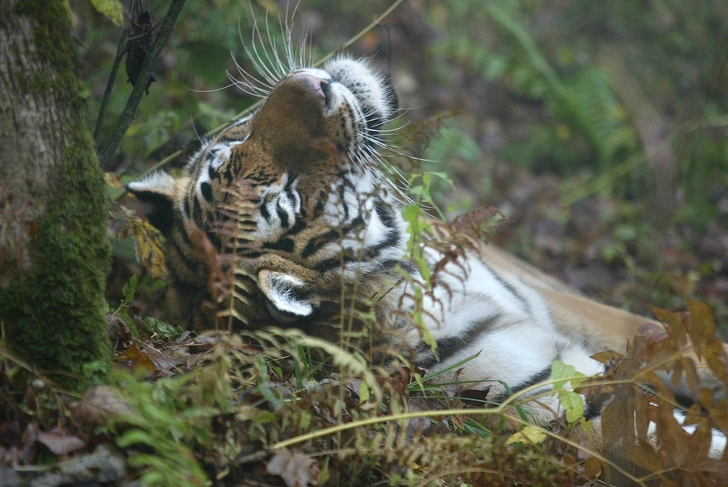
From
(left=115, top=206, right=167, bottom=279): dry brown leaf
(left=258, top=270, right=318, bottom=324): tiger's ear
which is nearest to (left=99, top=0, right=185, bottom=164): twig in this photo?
(left=115, top=206, right=167, bottom=279): dry brown leaf

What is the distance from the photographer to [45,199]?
1.78m

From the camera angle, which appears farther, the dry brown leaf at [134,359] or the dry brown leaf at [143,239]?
the dry brown leaf at [143,239]

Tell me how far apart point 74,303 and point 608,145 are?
560 centimetres

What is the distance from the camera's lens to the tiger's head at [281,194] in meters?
2.51

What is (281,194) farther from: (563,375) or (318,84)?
(563,375)

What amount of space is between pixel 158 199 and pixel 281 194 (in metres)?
0.57

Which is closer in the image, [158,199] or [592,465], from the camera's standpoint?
[592,465]

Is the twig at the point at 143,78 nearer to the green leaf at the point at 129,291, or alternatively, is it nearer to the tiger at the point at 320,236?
the tiger at the point at 320,236

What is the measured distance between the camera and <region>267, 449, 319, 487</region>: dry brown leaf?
1610mm

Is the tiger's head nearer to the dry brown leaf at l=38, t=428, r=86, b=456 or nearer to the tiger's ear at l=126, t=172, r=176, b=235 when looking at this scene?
the tiger's ear at l=126, t=172, r=176, b=235

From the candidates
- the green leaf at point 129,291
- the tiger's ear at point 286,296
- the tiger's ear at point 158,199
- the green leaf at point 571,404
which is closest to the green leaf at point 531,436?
the green leaf at point 571,404

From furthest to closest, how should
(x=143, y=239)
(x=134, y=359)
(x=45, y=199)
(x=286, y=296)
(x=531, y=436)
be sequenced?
(x=143, y=239)
(x=286, y=296)
(x=531, y=436)
(x=134, y=359)
(x=45, y=199)

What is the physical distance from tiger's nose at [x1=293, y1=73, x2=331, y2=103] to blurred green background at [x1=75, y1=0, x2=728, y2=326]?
1.08 ft

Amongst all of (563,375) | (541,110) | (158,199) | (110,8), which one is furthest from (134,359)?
(541,110)
